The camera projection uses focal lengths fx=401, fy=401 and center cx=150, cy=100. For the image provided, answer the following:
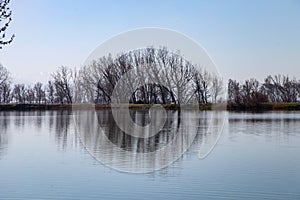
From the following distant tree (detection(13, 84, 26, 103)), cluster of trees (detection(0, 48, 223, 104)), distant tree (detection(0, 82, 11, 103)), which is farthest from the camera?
distant tree (detection(13, 84, 26, 103))

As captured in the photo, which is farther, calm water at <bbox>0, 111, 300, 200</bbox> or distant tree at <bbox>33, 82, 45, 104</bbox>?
distant tree at <bbox>33, 82, 45, 104</bbox>

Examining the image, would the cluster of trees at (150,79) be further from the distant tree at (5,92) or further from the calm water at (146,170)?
the calm water at (146,170)

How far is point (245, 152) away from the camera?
1059 cm

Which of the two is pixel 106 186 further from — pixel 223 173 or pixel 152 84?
pixel 152 84

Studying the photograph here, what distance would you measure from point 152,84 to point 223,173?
32.4m

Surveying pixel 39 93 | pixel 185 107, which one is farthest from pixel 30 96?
Answer: pixel 185 107

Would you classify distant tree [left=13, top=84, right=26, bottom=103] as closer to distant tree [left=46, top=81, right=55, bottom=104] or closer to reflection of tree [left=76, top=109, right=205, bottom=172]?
distant tree [left=46, top=81, right=55, bottom=104]

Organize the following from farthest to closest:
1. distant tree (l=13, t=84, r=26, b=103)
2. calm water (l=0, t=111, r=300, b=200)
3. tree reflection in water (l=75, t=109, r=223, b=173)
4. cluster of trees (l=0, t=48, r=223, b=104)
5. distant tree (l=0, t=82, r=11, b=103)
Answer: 1. distant tree (l=13, t=84, r=26, b=103)
2. distant tree (l=0, t=82, r=11, b=103)
3. cluster of trees (l=0, t=48, r=223, b=104)
4. tree reflection in water (l=75, t=109, r=223, b=173)
5. calm water (l=0, t=111, r=300, b=200)

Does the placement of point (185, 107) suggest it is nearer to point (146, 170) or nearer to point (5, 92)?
point (5, 92)

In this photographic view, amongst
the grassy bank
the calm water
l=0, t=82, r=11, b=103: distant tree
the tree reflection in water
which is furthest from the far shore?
the calm water

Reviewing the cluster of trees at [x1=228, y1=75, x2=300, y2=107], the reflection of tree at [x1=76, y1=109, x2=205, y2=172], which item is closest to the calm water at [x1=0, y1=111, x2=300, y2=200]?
the reflection of tree at [x1=76, y1=109, x2=205, y2=172]

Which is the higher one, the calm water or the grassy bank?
the grassy bank

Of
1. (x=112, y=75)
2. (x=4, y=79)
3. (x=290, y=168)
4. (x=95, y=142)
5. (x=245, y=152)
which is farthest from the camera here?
(x=4, y=79)

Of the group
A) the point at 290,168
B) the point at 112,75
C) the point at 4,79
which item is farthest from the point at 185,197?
the point at 4,79
